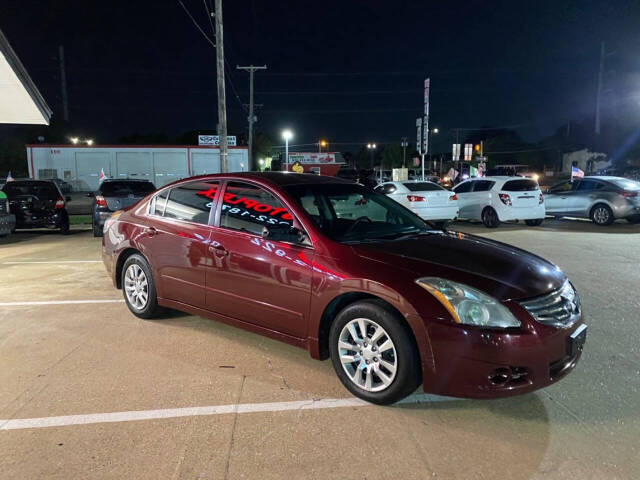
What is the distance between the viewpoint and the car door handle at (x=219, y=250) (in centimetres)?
430

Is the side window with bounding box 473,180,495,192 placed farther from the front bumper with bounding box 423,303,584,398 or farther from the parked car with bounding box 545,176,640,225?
the front bumper with bounding box 423,303,584,398

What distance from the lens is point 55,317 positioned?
5.51 m

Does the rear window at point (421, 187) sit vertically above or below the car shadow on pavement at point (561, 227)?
above

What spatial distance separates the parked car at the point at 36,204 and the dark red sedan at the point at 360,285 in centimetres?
908

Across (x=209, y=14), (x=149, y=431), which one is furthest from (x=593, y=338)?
(x=209, y=14)

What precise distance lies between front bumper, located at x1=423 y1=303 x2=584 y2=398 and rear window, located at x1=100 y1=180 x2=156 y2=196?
32.4 feet

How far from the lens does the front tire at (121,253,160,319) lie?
16.9ft

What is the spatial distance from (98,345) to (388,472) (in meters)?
3.16

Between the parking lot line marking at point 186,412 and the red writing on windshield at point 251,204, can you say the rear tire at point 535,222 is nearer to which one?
Answer: the red writing on windshield at point 251,204

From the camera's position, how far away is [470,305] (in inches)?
124

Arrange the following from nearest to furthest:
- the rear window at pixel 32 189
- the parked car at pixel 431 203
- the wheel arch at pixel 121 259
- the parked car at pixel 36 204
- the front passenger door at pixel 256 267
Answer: the front passenger door at pixel 256 267, the wheel arch at pixel 121 259, the parked car at pixel 36 204, the rear window at pixel 32 189, the parked car at pixel 431 203

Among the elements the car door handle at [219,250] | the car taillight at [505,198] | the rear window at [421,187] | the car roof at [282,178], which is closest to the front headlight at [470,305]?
the car roof at [282,178]

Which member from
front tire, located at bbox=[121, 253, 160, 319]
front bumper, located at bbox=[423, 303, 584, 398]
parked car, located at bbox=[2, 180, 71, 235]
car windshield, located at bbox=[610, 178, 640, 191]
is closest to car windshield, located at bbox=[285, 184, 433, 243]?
front bumper, located at bbox=[423, 303, 584, 398]

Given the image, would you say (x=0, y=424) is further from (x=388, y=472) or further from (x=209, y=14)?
(x=209, y=14)
